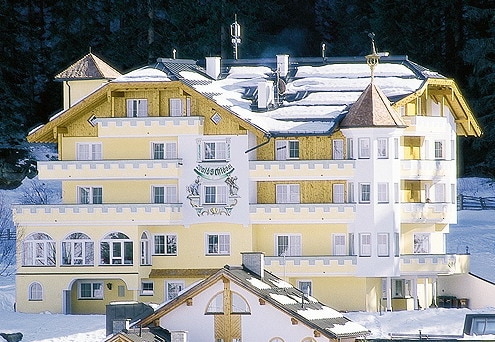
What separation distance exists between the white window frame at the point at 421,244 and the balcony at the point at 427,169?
2.31 m

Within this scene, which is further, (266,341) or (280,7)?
(280,7)

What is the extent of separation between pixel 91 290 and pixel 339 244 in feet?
32.4

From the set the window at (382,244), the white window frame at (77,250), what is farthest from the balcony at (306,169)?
the white window frame at (77,250)

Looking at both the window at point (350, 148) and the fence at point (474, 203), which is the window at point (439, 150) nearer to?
the window at point (350, 148)

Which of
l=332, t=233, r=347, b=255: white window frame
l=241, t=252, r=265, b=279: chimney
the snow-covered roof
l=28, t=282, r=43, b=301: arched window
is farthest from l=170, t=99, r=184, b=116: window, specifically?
l=241, t=252, r=265, b=279: chimney

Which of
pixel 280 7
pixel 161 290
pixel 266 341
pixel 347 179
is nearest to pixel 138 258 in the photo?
pixel 161 290

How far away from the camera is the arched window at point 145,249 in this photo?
93625mm

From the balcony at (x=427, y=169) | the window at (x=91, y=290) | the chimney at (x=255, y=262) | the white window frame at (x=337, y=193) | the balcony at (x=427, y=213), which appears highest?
the balcony at (x=427, y=169)

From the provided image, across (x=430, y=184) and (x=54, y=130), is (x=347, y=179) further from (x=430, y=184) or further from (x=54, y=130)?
(x=54, y=130)

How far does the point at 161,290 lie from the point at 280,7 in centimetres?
3676

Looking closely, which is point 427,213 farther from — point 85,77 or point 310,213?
point 85,77

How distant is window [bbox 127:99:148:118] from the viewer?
94.2 metres

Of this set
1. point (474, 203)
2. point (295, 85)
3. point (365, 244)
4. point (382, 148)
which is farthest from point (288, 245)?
point (474, 203)

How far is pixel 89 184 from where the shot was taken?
311 feet
